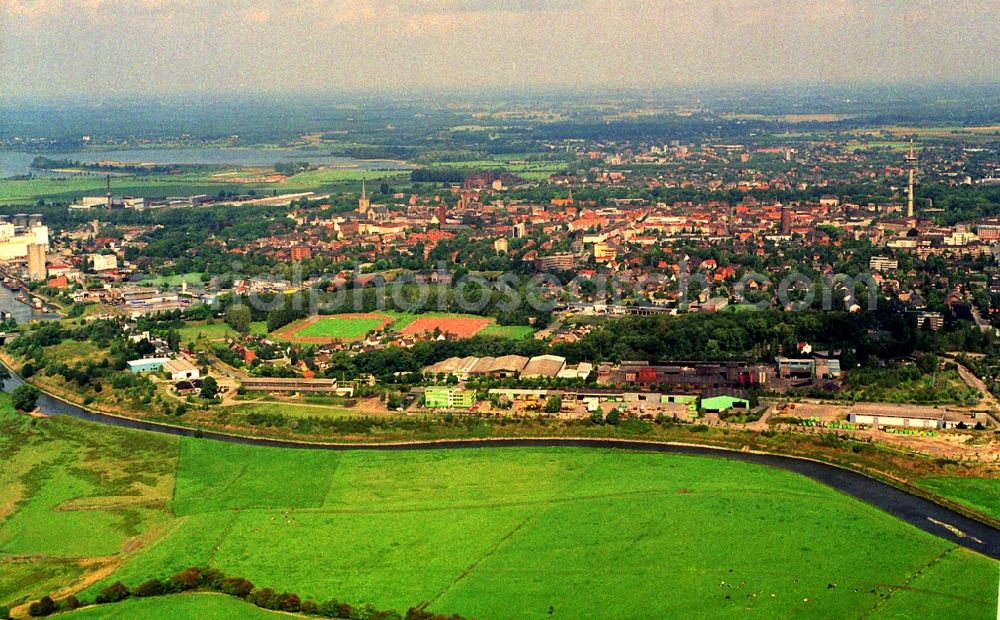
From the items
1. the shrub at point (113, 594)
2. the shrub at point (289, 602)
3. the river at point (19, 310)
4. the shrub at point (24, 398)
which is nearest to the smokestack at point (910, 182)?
the river at point (19, 310)

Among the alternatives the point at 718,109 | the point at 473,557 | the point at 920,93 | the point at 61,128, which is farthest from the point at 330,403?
the point at 718,109

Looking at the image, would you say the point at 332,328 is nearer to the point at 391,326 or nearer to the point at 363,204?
the point at 391,326

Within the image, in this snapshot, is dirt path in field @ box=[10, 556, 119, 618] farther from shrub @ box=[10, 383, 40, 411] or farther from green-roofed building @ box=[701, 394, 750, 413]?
green-roofed building @ box=[701, 394, 750, 413]

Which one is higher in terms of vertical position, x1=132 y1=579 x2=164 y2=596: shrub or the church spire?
the church spire

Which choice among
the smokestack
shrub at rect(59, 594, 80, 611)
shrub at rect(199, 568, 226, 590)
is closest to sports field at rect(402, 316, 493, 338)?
shrub at rect(199, 568, 226, 590)

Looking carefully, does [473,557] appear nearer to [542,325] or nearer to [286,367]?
[286,367]

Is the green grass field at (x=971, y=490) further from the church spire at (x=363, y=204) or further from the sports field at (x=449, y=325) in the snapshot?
the church spire at (x=363, y=204)

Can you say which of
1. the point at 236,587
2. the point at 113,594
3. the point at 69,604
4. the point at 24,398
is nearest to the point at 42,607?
the point at 69,604
